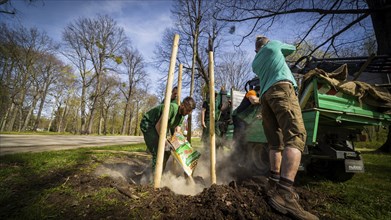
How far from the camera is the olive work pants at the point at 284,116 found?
2027 mm

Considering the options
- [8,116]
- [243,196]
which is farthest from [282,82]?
[8,116]

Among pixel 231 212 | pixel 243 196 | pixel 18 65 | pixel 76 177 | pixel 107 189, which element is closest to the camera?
pixel 231 212

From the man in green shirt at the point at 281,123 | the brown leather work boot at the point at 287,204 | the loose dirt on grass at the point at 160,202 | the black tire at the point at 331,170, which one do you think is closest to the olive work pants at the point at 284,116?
the man in green shirt at the point at 281,123

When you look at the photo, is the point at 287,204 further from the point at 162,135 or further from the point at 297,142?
the point at 162,135

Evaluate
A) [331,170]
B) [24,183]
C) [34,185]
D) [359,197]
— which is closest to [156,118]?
[34,185]

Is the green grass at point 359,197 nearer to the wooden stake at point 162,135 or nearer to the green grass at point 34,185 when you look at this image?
the wooden stake at point 162,135

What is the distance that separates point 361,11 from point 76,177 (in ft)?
27.1

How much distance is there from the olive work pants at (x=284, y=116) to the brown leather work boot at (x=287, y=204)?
44 centimetres

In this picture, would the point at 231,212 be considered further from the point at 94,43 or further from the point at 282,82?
the point at 94,43

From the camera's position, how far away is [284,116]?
2125 millimetres

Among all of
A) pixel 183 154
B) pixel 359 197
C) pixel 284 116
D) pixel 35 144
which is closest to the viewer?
pixel 284 116

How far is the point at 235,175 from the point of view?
160 inches

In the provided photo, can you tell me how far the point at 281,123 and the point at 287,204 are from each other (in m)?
0.79

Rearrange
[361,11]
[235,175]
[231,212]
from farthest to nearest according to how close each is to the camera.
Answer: [361,11], [235,175], [231,212]
